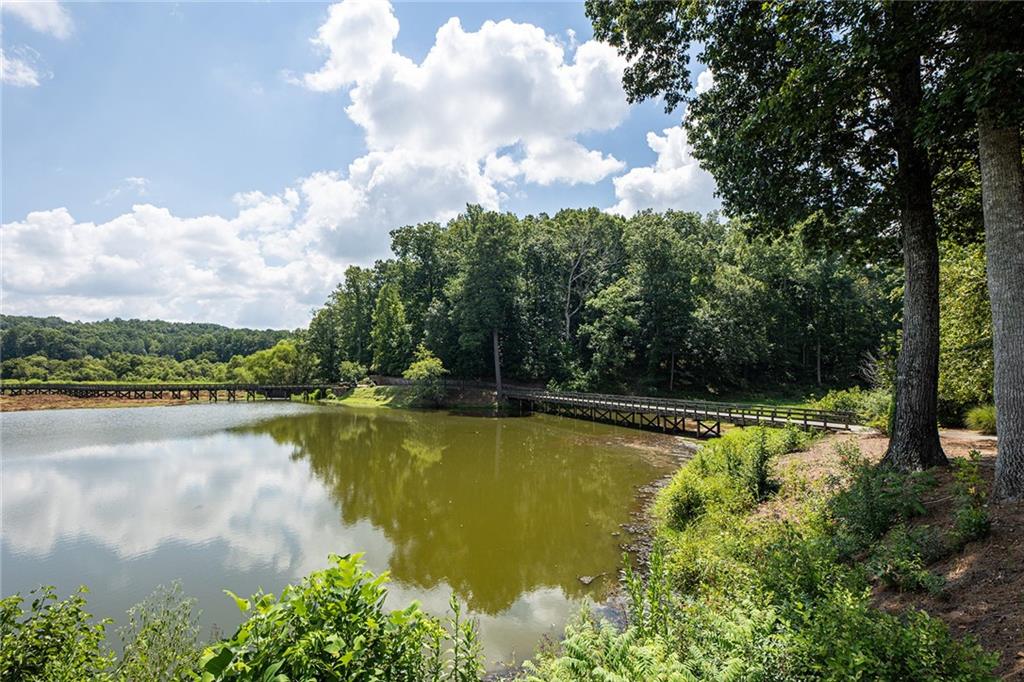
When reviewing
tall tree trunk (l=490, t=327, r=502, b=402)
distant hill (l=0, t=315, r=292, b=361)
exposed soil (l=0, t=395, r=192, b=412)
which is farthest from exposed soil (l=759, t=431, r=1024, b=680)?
distant hill (l=0, t=315, r=292, b=361)

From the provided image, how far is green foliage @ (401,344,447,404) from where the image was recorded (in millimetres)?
38656

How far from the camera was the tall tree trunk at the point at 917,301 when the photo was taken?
8.07m

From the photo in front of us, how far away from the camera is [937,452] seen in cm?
816

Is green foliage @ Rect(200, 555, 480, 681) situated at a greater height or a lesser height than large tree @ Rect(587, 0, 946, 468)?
lesser

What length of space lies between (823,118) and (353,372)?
49.6 meters

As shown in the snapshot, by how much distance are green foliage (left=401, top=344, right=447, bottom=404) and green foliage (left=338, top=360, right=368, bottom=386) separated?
1315 centimetres

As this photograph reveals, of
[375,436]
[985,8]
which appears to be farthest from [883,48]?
[375,436]

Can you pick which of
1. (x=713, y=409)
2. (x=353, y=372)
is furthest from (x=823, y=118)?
(x=353, y=372)

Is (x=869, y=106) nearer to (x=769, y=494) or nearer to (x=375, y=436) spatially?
(x=769, y=494)

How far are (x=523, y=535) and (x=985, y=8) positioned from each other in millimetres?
11325

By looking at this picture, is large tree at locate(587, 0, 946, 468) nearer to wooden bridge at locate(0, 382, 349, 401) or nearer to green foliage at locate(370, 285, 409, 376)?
green foliage at locate(370, 285, 409, 376)

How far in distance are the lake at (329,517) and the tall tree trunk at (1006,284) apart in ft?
19.5

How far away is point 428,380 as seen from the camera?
39250mm

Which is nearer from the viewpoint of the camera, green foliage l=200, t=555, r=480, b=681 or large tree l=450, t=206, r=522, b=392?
green foliage l=200, t=555, r=480, b=681
